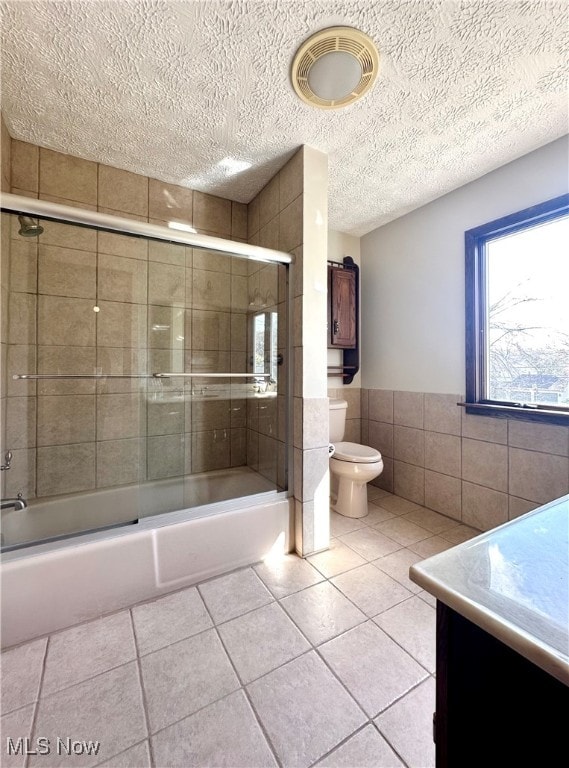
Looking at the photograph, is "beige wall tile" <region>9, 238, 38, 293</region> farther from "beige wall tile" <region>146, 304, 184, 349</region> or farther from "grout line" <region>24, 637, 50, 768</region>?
"grout line" <region>24, 637, 50, 768</region>

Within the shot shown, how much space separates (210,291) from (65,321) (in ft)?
2.95

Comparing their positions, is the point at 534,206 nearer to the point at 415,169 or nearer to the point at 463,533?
the point at 415,169

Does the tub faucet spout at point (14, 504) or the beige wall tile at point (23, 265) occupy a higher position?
the beige wall tile at point (23, 265)

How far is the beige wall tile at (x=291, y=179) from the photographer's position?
1800 millimetres

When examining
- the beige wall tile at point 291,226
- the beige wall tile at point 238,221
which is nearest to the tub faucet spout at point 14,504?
the beige wall tile at point 291,226

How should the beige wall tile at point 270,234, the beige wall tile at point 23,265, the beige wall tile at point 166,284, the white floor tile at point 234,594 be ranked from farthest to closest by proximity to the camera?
the beige wall tile at point 270,234 < the beige wall tile at point 166,284 < the beige wall tile at point 23,265 < the white floor tile at point 234,594

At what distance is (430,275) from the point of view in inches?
92.4

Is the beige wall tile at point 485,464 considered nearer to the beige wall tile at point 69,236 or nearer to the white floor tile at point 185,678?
the white floor tile at point 185,678

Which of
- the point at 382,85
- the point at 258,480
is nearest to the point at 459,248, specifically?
the point at 382,85

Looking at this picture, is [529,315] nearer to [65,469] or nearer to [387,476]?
[387,476]

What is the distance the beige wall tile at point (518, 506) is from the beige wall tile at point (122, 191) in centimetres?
298

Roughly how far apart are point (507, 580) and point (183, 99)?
81.4 inches

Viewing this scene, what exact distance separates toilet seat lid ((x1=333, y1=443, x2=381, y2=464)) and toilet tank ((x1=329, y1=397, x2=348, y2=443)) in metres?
0.12

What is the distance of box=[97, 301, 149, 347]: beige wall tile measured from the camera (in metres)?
1.99
